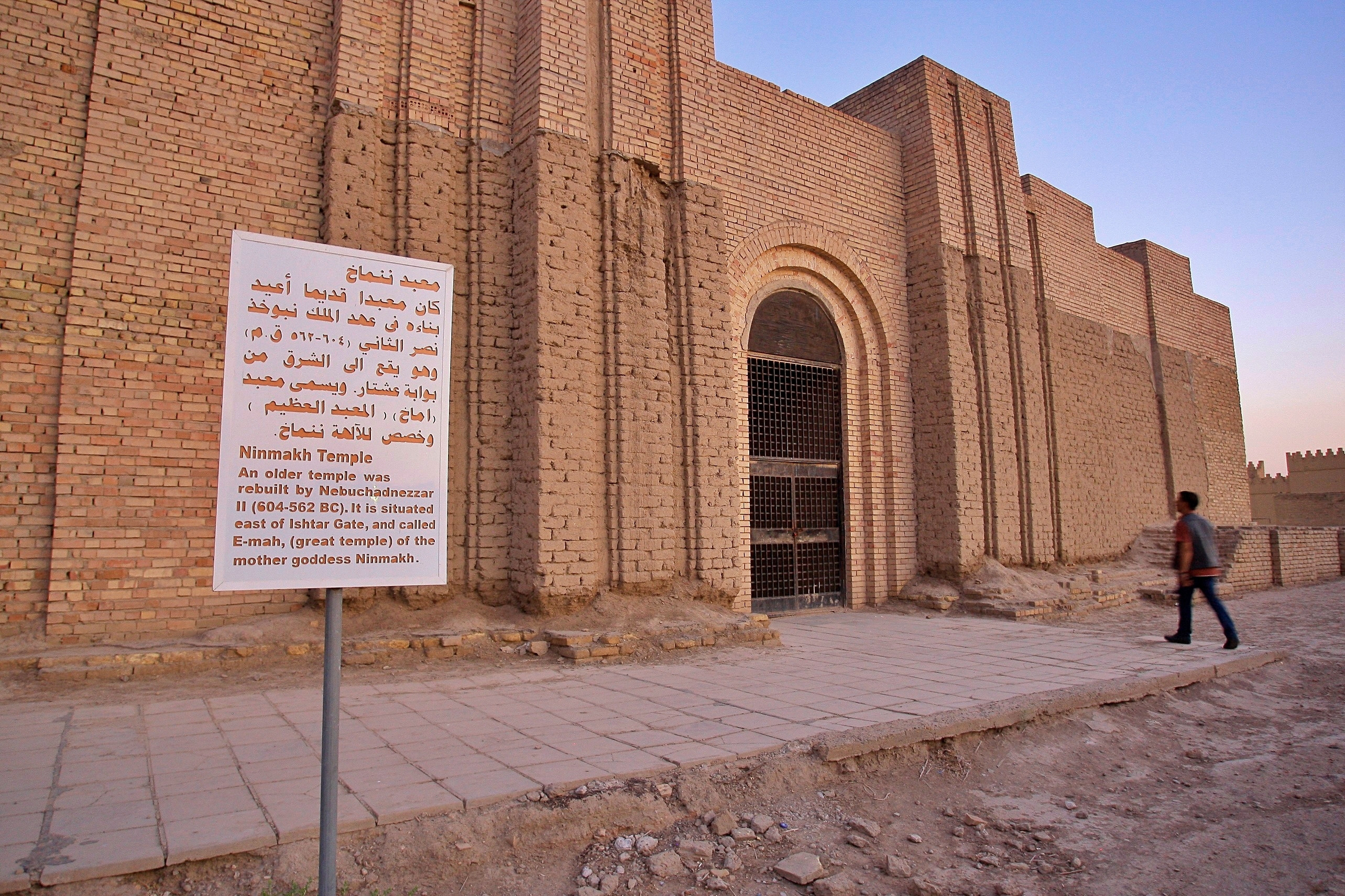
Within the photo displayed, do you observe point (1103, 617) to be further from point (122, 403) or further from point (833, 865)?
point (122, 403)

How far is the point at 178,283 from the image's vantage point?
593cm

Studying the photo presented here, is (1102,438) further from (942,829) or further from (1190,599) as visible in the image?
(942,829)

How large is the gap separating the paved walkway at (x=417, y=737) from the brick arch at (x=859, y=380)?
11.7 feet

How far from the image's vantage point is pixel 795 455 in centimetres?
968

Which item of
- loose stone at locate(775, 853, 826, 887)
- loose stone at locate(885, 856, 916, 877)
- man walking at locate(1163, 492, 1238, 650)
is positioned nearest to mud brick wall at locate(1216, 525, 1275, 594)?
man walking at locate(1163, 492, 1238, 650)

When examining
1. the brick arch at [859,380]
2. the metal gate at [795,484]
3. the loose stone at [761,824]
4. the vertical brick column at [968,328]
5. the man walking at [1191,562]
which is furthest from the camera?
the vertical brick column at [968,328]

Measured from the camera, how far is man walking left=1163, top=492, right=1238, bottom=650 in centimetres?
726

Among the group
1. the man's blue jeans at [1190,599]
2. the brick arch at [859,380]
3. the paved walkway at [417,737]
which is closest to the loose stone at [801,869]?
the paved walkway at [417,737]

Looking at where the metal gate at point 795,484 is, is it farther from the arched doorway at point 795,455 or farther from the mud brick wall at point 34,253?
the mud brick wall at point 34,253

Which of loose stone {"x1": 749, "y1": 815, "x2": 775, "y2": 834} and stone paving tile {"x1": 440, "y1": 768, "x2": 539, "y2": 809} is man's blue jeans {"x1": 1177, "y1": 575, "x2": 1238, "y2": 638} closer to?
loose stone {"x1": 749, "y1": 815, "x2": 775, "y2": 834}

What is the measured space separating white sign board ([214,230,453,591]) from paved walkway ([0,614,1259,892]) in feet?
3.40

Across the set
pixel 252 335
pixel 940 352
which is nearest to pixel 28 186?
pixel 252 335

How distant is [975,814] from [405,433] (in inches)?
126

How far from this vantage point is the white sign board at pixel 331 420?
2.27 m
